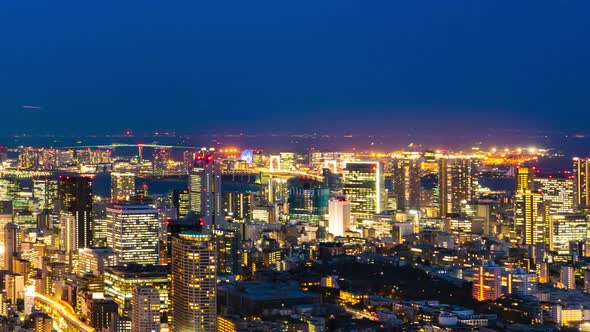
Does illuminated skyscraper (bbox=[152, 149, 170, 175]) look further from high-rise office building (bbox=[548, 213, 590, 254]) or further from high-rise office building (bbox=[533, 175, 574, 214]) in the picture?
high-rise office building (bbox=[548, 213, 590, 254])

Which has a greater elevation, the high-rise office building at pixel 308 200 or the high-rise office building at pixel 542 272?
the high-rise office building at pixel 308 200

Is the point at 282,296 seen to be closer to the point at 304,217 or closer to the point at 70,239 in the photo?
the point at 70,239

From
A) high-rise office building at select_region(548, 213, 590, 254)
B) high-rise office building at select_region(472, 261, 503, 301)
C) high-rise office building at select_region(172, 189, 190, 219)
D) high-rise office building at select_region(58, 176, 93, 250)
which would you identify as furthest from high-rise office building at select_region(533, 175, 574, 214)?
high-rise office building at select_region(58, 176, 93, 250)

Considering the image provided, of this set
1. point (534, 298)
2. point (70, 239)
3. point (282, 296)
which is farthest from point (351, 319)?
point (70, 239)

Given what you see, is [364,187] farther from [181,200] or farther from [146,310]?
[146,310]

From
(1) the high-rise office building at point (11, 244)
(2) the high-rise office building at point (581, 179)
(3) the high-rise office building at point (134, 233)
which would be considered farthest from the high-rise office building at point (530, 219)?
(1) the high-rise office building at point (11, 244)

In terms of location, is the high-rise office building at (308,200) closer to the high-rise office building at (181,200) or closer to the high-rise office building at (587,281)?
the high-rise office building at (181,200)

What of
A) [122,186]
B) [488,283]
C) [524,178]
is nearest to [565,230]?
[524,178]
